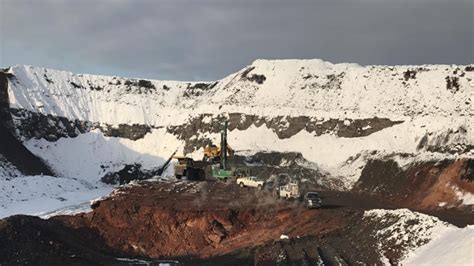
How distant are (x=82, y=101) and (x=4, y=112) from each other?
12458 mm

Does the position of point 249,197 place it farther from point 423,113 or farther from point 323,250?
point 423,113

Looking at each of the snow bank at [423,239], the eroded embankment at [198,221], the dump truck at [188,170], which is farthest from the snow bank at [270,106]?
the snow bank at [423,239]

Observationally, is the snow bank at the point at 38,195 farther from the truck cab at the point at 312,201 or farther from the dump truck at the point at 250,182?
the truck cab at the point at 312,201

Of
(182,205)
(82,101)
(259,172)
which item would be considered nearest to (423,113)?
(259,172)

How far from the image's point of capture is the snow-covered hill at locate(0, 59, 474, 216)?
66.8 m

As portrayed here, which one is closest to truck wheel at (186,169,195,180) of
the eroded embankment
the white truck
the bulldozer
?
the bulldozer

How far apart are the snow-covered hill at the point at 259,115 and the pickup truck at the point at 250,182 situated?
44.1 ft

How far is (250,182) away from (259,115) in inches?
1137

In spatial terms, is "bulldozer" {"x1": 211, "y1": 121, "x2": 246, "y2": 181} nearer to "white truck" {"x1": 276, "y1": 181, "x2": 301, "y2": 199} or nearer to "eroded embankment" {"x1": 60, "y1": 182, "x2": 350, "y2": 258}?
"eroded embankment" {"x1": 60, "y1": 182, "x2": 350, "y2": 258}

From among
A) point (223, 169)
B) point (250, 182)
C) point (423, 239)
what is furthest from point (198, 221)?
point (423, 239)

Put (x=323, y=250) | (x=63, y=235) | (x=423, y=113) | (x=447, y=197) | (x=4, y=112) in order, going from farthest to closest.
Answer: (x=4, y=112) → (x=423, y=113) → (x=447, y=197) → (x=63, y=235) → (x=323, y=250)

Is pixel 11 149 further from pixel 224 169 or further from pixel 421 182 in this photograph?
pixel 421 182

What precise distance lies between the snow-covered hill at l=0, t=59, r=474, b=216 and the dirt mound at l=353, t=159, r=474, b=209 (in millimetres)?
1758

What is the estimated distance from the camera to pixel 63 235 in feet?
139
